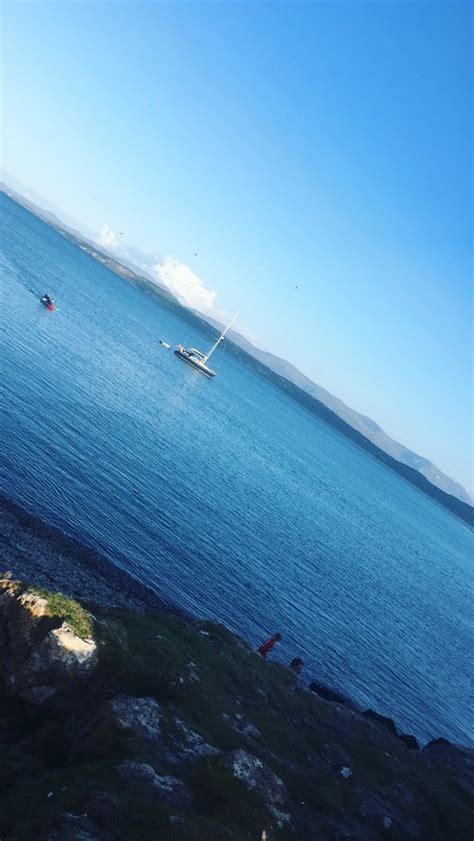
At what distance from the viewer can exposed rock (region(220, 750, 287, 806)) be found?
19.2 meters

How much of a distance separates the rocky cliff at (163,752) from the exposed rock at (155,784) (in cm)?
5

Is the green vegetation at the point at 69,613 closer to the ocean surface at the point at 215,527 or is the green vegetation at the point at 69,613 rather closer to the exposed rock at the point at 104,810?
the exposed rock at the point at 104,810

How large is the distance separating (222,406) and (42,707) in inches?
6436

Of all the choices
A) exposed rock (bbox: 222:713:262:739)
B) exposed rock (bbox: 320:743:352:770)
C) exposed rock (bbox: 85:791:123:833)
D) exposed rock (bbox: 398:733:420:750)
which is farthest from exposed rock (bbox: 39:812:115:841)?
exposed rock (bbox: 398:733:420:750)

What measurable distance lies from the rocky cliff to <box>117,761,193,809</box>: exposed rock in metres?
0.05

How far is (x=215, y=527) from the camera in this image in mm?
67000

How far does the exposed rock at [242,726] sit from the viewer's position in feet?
79.6

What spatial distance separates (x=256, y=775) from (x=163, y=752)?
3645 millimetres

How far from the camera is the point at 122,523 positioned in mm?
53156

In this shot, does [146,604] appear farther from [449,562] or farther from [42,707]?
[449,562]

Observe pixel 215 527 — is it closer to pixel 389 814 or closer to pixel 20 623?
pixel 389 814

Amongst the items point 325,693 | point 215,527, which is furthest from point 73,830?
point 215,527

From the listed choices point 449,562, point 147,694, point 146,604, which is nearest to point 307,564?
point 146,604

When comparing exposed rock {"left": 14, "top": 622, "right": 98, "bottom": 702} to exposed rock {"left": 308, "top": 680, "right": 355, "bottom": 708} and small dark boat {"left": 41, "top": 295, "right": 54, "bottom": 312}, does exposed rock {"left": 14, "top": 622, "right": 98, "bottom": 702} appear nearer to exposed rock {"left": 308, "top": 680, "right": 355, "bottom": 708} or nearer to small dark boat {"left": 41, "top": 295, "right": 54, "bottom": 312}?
exposed rock {"left": 308, "top": 680, "right": 355, "bottom": 708}
